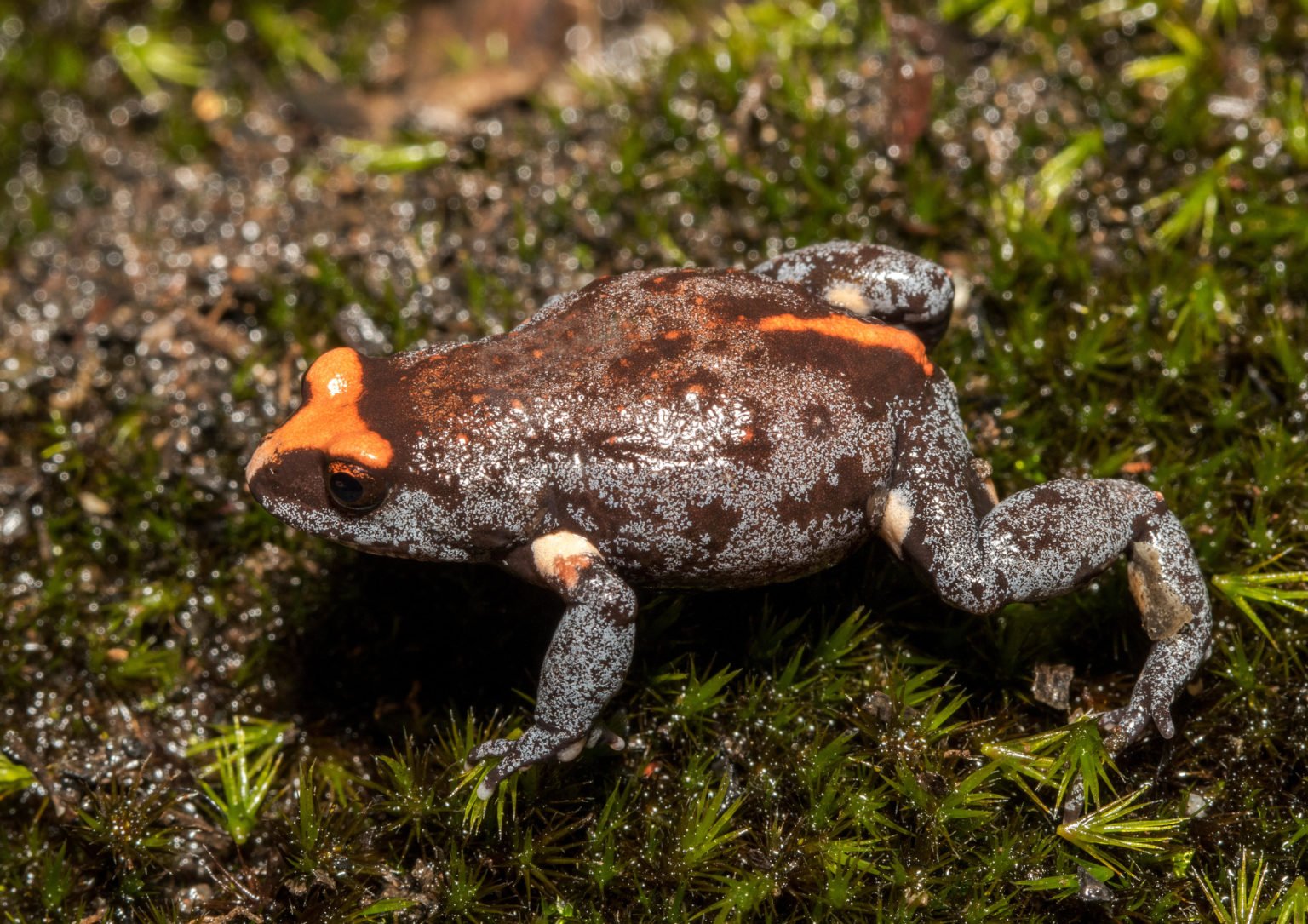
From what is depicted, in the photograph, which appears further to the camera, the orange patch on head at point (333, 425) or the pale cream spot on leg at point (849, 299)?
the pale cream spot on leg at point (849, 299)

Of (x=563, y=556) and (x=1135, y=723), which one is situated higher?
(x=563, y=556)

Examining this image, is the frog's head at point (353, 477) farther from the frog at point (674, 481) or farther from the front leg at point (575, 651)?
the front leg at point (575, 651)

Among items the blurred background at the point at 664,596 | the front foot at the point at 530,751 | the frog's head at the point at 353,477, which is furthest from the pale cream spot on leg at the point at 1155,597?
the frog's head at the point at 353,477

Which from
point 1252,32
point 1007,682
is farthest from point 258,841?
point 1252,32

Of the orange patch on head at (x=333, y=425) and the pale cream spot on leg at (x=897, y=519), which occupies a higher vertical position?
the orange patch on head at (x=333, y=425)

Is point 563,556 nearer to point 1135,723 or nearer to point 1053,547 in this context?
point 1053,547

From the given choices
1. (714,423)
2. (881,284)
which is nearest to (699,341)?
(714,423)

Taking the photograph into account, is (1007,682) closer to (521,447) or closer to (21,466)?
(521,447)

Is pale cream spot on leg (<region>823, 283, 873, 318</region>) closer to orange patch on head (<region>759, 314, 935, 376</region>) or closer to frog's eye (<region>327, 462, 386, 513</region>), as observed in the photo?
orange patch on head (<region>759, 314, 935, 376</region>)
